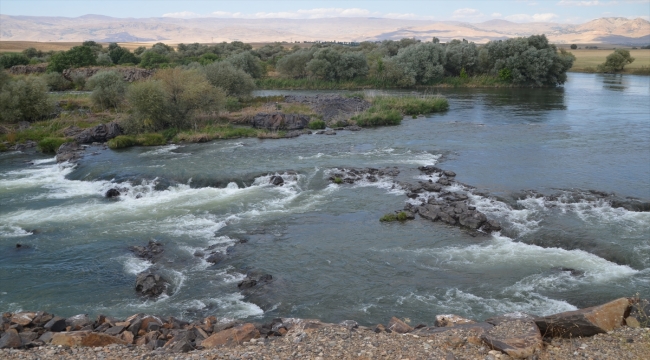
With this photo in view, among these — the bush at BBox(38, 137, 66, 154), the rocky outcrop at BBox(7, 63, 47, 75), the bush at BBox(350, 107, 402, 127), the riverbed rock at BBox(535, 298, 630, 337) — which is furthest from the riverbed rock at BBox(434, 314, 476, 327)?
the rocky outcrop at BBox(7, 63, 47, 75)

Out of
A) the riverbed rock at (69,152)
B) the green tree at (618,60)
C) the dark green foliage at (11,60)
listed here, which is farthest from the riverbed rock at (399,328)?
the green tree at (618,60)

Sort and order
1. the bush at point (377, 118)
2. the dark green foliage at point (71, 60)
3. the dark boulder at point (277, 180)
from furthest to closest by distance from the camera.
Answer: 1. the dark green foliage at point (71, 60)
2. the bush at point (377, 118)
3. the dark boulder at point (277, 180)

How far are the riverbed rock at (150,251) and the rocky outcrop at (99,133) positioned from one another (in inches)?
835

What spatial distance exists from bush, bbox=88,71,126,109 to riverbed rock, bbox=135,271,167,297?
116ft

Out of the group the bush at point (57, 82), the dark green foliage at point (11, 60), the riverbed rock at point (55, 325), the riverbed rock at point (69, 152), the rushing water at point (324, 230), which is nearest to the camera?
the riverbed rock at point (55, 325)

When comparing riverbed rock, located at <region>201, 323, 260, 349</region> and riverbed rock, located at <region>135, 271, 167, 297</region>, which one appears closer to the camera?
riverbed rock, located at <region>201, 323, 260, 349</region>

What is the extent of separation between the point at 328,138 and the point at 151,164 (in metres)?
12.6

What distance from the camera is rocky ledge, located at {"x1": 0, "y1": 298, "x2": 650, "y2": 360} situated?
378 inches

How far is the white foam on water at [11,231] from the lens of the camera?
20875 millimetres

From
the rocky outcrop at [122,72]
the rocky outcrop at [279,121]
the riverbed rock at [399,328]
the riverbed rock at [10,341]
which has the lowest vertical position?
the riverbed rock at [399,328]

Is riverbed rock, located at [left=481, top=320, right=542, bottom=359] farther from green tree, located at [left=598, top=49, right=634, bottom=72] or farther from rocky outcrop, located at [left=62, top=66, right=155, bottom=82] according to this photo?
green tree, located at [left=598, top=49, right=634, bottom=72]

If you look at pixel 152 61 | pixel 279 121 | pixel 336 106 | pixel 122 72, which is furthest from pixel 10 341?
pixel 152 61

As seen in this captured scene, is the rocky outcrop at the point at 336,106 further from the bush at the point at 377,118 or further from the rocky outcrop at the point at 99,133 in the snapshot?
the rocky outcrop at the point at 99,133

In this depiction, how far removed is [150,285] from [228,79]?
36489mm
